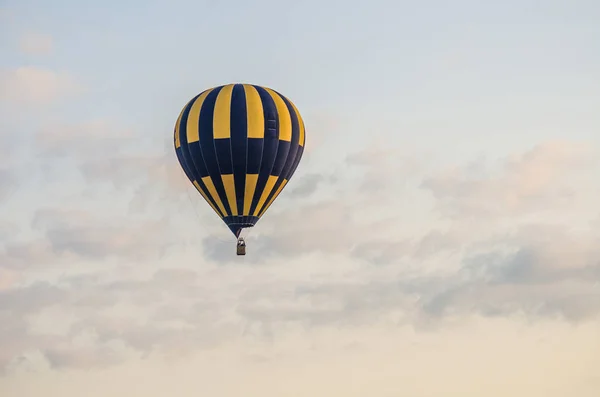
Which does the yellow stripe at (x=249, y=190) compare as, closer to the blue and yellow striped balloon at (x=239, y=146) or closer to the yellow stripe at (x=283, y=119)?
the blue and yellow striped balloon at (x=239, y=146)

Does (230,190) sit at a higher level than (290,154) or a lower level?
lower

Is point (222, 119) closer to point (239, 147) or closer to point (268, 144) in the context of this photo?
point (239, 147)

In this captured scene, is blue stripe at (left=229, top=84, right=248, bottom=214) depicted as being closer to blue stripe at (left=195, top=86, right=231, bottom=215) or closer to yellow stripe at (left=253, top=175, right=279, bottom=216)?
blue stripe at (left=195, top=86, right=231, bottom=215)

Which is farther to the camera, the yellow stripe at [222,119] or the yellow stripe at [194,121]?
the yellow stripe at [194,121]

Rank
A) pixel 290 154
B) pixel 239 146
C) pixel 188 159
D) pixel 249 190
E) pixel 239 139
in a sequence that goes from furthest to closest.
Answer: pixel 290 154
pixel 188 159
pixel 249 190
pixel 239 146
pixel 239 139

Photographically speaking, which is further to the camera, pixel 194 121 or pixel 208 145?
pixel 194 121

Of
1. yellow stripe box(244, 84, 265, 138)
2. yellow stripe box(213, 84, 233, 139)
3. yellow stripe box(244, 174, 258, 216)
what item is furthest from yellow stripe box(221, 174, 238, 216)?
yellow stripe box(244, 84, 265, 138)

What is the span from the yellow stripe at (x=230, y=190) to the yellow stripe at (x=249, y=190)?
838 mm

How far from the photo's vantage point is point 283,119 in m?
187

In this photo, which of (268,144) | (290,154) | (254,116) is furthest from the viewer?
(290,154)

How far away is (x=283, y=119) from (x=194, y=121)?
6739mm

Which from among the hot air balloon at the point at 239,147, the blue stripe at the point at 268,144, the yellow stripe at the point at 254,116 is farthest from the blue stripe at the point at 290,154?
the yellow stripe at the point at 254,116

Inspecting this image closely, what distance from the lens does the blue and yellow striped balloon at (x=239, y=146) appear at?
608 ft

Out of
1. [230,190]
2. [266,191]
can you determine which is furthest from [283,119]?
[230,190]
